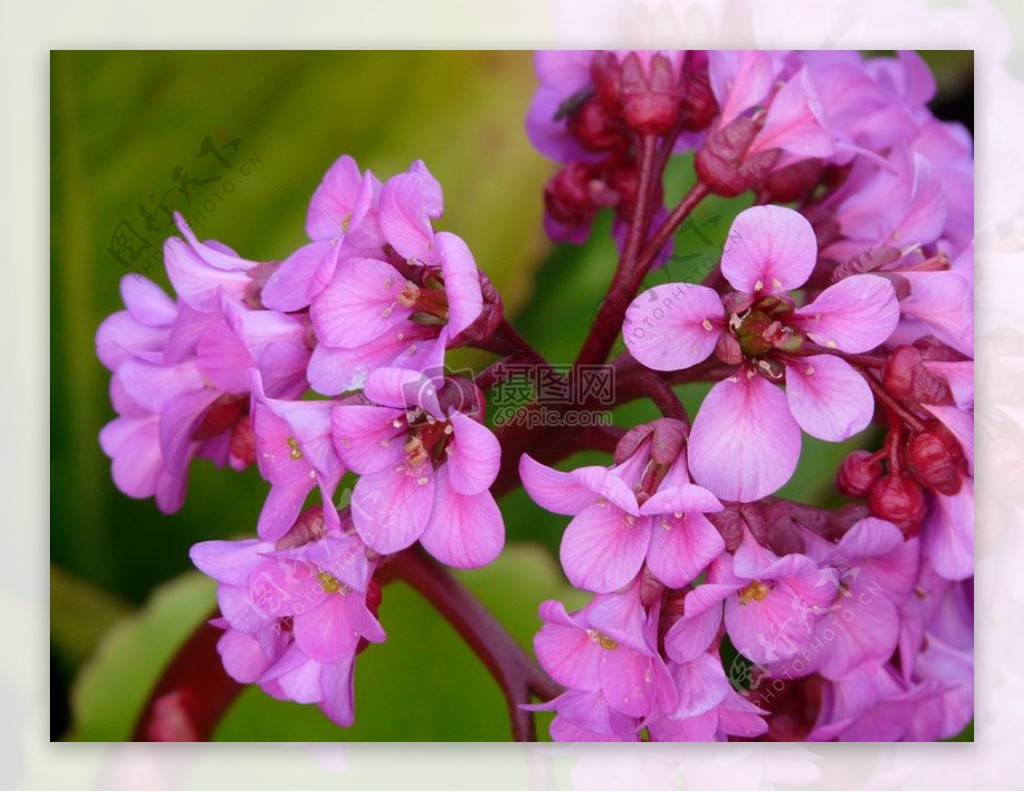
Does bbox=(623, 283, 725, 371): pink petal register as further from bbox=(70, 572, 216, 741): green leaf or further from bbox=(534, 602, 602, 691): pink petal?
bbox=(70, 572, 216, 741): green leaf

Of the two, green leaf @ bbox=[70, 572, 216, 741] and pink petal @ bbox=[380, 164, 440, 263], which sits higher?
pink petal @ bbox=[380, 164, 440, 263]

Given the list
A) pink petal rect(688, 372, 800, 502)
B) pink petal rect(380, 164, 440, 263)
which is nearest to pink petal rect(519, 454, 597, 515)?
pink petal rect(688, 372, 800, 502)

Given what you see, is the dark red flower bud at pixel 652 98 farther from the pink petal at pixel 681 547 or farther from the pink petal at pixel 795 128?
the pink petal at pixel 681 547

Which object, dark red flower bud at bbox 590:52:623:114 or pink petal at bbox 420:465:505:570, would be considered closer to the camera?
pink petal at bbox 420:465:505:570

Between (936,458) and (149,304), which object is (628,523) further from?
(149,304)

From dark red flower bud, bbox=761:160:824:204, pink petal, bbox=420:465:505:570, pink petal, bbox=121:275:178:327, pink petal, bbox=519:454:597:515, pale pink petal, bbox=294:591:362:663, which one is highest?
dark red flower bud, bbox=761:160:824:204

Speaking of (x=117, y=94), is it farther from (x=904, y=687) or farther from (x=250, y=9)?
(x=904, y=687)

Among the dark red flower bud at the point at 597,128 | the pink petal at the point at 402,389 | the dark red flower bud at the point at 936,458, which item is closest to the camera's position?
the pink petal at the point at 402,389

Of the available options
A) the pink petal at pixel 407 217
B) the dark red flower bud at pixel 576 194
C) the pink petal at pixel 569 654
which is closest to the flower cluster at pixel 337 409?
the pink petal at pixel 407 217

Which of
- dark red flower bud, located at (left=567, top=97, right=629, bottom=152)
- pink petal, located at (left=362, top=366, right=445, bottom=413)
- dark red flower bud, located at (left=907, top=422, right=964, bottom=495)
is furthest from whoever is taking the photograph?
dark red flower bud, located at (left=567, top=97, right=629, bottom=152)
